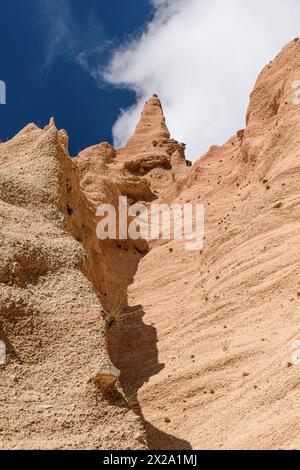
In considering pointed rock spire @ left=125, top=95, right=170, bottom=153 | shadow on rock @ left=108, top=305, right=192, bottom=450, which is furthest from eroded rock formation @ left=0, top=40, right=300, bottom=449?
pointed rock spire @ left=125, top=95, right=170, bottom=153

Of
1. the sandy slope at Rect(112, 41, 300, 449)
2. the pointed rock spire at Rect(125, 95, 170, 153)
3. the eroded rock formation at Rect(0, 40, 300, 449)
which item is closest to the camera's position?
the eroded rock formation at Rect(0, 40, 300, 449)

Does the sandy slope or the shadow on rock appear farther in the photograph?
the shadow on rock

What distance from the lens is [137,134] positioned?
120 ft

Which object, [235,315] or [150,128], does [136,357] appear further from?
[150,128]

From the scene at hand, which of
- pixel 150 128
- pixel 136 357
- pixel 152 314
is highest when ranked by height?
pixel 150 128

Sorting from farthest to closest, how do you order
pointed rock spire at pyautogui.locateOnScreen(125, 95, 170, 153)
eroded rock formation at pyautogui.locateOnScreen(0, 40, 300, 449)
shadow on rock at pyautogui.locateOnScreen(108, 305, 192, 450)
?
pointed rock spire at pyautogui.locateOnScreen(125, 95, 170, 153)
shadow on rock at pyautogui.locateOnScreen(108, 305, 192, 450)
eroded rock formation at pyautogui.locateOnScreen(0, 40, 300, 449)

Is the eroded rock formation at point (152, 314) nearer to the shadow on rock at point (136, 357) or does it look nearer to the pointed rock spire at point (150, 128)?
the shadow on rock at point (136, 357)

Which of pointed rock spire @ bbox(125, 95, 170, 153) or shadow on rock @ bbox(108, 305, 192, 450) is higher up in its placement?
pointed rock spire @ bbox(125, 95, 170, 153)

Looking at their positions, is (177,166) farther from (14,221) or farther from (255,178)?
(14,221)

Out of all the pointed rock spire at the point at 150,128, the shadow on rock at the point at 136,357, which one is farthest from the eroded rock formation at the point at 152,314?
the pointed rock spire at the point at 150,128

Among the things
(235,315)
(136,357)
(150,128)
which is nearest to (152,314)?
(136,357)

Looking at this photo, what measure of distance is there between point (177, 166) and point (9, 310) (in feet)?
77.0

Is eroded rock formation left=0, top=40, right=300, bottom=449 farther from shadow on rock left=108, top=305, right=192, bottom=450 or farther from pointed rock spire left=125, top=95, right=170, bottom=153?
pointed rock spire left=125, top=95, right=170, bottom=153

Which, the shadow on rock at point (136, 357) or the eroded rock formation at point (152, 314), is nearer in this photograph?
the eroded rock formation at point (152, 314)
